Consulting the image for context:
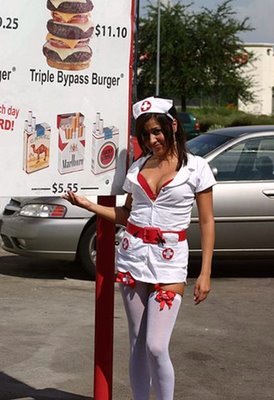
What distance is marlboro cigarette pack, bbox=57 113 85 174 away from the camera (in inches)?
201

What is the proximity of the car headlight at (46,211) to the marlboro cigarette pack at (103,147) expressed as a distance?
5051mm

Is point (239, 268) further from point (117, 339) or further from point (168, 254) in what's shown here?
point (168, 254)

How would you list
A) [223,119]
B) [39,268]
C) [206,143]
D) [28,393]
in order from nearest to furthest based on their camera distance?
[28,393] < [206,143] < [39,268] < [223,119]

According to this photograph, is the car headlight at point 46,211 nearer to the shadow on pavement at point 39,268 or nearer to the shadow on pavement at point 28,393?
the shadow on pavement at point 39,268

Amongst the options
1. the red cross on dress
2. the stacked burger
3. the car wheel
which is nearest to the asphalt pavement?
the car wheel

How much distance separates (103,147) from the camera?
527cm

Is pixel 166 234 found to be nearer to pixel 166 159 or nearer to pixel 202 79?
pixel 166 159

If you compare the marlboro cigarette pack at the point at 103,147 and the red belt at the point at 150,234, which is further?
the marlboro cigarette pack at the point at 103,147

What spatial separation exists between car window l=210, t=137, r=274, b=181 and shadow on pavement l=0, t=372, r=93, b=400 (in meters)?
4.58

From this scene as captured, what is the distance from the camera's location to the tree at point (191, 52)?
57.5 metres

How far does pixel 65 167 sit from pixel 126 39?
0.74m

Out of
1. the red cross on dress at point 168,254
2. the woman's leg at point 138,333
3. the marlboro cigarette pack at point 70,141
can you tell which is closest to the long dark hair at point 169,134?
the marlboro cigarette pack at point 70,141

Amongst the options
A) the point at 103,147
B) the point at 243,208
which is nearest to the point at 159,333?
the point at 103,147

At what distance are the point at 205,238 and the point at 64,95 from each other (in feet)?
3.30
